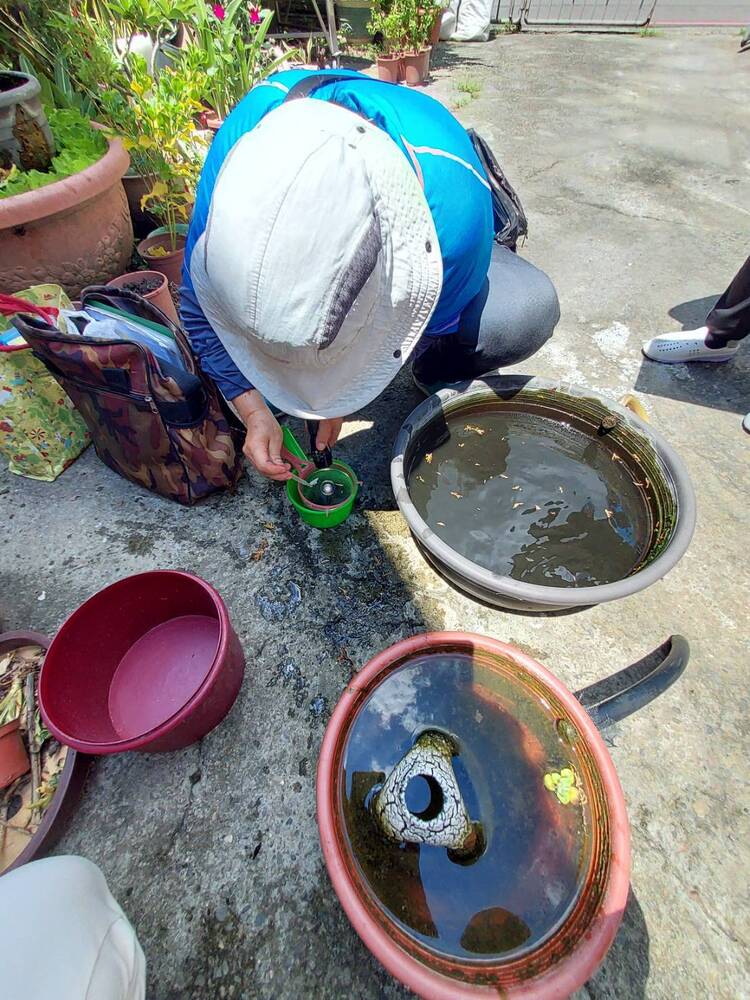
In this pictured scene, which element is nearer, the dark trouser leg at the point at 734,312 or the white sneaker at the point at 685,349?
the dark trouser leg at the point at 734,312

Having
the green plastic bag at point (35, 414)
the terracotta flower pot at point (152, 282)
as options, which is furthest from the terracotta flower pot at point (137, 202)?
the green plastic bag at point (35, 414)

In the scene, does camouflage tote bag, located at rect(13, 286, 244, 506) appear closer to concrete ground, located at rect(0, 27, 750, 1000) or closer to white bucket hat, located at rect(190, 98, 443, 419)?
concrete ground, located at rect(0, 27, 750, 1000)

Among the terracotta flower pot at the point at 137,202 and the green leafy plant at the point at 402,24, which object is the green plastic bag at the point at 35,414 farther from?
the green leafy plant at the point at 402,24

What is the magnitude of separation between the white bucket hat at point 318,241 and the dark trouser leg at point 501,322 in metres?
0.70

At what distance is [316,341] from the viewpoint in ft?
2.84

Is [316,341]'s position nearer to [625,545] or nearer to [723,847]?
[625,545]

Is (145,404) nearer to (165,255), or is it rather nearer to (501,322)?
(501,322)

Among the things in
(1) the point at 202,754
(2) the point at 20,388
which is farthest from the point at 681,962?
(2) the point at 20,388

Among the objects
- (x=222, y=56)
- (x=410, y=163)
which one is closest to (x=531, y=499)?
(x=410, y=163)

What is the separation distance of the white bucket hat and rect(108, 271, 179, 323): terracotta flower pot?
4.23 feet

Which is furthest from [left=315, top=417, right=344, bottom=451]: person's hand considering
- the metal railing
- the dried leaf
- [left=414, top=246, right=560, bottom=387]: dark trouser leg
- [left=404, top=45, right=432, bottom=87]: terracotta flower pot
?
the metal railing

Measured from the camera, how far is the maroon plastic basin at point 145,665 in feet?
3.76

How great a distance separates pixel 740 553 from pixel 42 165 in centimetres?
321

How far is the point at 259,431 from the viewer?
4.57 ft
